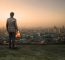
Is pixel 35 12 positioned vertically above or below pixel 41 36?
above

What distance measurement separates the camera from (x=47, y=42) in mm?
14102

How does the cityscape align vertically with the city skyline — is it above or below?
below

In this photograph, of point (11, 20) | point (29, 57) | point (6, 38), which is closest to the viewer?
point (29, 57)

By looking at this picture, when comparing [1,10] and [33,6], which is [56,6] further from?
[1,10]

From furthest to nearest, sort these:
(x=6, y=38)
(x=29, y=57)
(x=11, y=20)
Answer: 1. (x=6, y=38)
2. (x=11, y=20)
3. (x=29, y=57)

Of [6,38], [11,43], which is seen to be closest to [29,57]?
[11,43]

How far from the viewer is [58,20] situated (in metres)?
14.3

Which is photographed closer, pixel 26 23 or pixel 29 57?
pixel 29 57

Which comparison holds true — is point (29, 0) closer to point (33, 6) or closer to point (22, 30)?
point (33, 6)

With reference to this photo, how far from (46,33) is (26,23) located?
1.05 m

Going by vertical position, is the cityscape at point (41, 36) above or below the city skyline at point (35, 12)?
below

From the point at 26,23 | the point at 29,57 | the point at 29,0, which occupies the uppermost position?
the point at 29,0

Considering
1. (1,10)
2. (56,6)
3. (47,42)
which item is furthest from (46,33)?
(1,10)

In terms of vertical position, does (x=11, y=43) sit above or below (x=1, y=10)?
below
